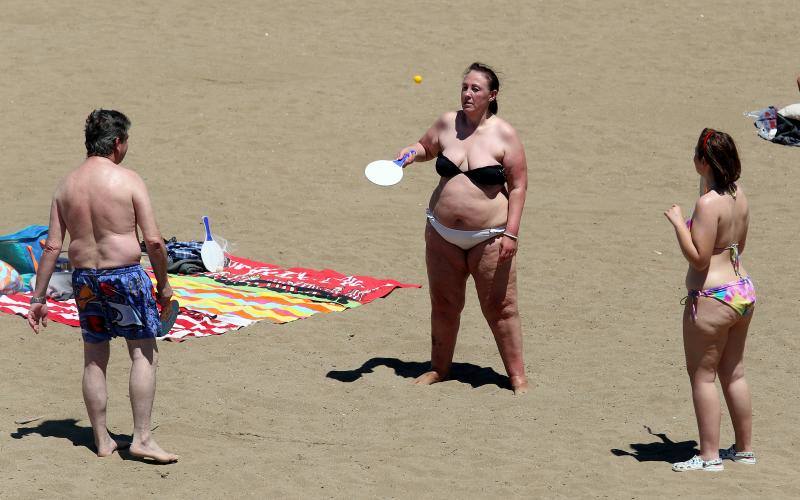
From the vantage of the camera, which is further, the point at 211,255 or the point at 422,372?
the point at 211,255

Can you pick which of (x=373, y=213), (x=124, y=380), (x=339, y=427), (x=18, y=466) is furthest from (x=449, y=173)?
(x=373, y=213)

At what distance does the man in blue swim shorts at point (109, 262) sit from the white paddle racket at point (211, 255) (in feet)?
14.0

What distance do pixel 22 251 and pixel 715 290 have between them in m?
5.78

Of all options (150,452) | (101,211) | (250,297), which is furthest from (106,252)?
(250,297)

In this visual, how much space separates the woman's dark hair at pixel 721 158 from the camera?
20.3 feet

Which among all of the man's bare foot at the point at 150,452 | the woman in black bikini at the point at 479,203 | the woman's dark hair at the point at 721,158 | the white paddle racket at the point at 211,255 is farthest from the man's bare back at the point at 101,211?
the white paddle racket at the point at 211,255

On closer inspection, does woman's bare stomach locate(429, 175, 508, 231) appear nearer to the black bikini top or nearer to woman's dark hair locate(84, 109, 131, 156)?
the black bikini top

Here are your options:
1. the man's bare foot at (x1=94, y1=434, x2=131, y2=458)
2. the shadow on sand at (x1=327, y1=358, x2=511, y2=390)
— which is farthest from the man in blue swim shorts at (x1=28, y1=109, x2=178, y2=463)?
the shadow on sand at (x1=327, y1=358, x2=511, y2=390)

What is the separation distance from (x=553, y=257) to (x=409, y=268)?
1349 mm

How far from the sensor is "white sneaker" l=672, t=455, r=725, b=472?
6.51 meters

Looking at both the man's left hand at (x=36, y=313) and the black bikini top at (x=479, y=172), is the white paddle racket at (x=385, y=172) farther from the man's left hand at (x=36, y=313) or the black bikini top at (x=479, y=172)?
the man's left hand at (x=36, y=313)

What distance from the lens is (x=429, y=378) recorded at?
8320 millimetres

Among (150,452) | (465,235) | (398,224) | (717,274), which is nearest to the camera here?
(717,274)

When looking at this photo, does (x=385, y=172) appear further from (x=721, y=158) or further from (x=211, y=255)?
(x=211, y=255)
